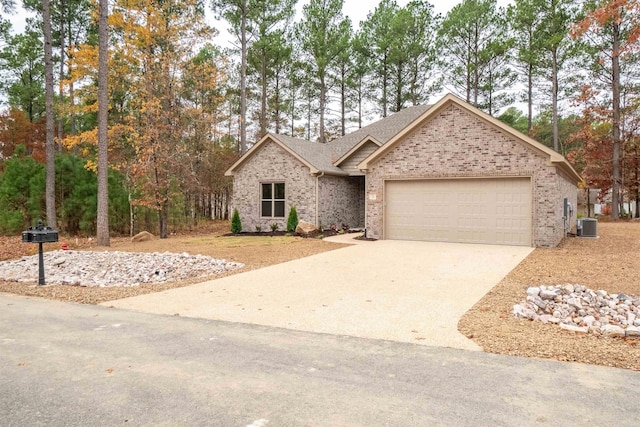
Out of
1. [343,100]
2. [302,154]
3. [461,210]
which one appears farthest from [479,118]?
[343,100]

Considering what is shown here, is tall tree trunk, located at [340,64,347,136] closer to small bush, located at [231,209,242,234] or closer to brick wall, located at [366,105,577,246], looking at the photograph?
small bush, located at [231,209,242,234]

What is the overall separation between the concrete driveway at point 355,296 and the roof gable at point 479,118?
12.5ft

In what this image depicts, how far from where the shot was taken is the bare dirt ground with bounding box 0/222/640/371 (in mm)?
4219

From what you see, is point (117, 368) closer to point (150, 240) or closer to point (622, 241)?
point (150, 240)

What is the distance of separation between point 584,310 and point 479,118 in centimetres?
905

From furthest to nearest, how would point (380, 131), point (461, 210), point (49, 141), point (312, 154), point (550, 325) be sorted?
point (380, 131)
point (312, 154)
point (49, 141)
point (461, 210)
point (550, 325)

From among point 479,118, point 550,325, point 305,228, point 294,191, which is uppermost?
point 479,118

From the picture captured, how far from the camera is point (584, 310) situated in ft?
18.7

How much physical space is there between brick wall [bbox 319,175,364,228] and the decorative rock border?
12268mm

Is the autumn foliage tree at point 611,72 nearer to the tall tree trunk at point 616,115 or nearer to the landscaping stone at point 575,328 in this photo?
the tall tree trunk at point 616,115

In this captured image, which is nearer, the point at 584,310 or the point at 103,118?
the point at 584,310

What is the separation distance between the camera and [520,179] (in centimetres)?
1312

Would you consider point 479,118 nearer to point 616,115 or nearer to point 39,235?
point 39,235

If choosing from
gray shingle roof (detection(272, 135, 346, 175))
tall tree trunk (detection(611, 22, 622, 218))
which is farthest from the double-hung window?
tall tree trunk (detection(611, 22, 622, 218))
